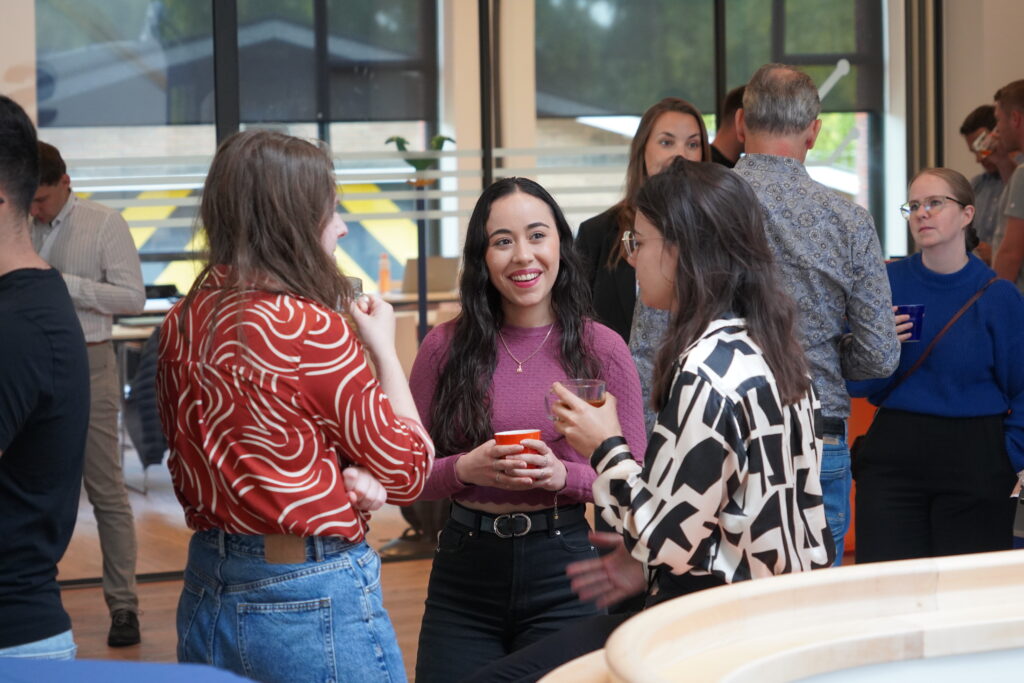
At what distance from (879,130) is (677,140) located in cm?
341

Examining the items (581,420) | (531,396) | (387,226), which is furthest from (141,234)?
(581,420)

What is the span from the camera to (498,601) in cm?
242

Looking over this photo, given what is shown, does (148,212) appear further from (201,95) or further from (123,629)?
(123,629)

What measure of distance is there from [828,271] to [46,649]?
6.43 feet

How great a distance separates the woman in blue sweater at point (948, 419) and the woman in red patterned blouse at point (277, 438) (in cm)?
190

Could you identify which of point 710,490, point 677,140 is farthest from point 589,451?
point 677,140

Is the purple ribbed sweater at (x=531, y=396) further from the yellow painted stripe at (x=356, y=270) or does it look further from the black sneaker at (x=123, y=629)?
the yellow painted stripe at (x=356, y=270)

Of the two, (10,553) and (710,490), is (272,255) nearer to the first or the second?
(10,553)

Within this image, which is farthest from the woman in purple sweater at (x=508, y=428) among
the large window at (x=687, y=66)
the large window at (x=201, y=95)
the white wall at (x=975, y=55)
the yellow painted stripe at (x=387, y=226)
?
the white wall at (x=975, y=55)

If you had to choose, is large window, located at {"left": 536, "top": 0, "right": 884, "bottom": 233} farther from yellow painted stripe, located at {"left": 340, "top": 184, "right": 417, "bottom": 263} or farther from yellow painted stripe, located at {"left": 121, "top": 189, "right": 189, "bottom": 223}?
yellow painted stripe, located at {"left": 121, "top": 189, "right": 189, "bottom": 223}

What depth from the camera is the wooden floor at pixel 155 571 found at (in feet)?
14.5

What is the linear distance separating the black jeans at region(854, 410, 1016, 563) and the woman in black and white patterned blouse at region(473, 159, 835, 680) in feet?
4.51

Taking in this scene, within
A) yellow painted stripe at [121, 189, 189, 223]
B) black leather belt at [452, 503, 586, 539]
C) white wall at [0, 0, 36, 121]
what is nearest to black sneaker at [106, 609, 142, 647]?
yellow painted stripe at [121, 189, 189, 223]

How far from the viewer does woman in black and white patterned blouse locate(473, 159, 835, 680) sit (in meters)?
1.85
